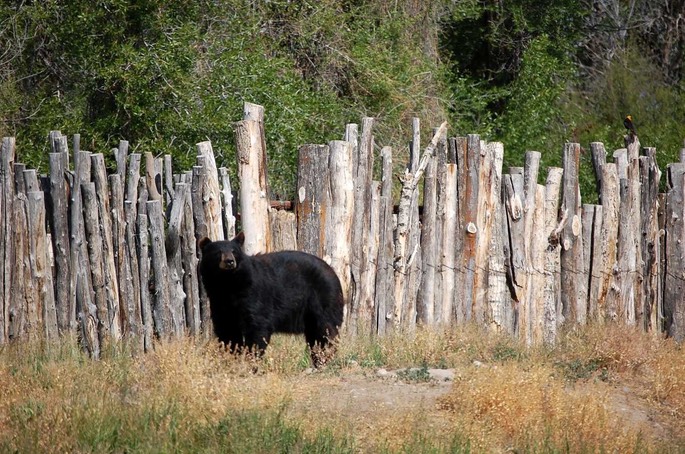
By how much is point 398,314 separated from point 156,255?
8.16 ft

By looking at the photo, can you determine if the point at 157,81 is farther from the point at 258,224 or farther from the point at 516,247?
the point at 516,247

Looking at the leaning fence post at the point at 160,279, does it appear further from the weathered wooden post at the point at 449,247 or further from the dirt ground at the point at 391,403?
the weathered wooden post at the point at 449,247

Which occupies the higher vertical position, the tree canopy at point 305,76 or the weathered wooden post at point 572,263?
the tree canopy at point 305,76

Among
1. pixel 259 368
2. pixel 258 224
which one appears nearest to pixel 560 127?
pixel 258 224

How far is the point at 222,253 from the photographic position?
8.16 metres

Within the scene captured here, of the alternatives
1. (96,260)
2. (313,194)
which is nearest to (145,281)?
(96,260)

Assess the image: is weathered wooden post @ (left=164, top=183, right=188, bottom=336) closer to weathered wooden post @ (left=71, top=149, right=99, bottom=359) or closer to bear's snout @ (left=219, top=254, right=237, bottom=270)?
weathered wooden post @ (left=71, top=149, right=99, bottom=359)

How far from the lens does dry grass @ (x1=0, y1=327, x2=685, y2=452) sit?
641 cm

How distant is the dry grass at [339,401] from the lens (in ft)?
21.0

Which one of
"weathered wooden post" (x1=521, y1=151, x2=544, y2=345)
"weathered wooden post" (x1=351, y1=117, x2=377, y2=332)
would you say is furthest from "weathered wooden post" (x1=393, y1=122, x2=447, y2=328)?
"weathered wooden post" (x1=521, y1=151, x2=544, y2=345)

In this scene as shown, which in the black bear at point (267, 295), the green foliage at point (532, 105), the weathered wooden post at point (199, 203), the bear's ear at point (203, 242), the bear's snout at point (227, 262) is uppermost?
the green foliage at point (532, 105)

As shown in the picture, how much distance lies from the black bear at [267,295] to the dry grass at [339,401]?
0.74 feet

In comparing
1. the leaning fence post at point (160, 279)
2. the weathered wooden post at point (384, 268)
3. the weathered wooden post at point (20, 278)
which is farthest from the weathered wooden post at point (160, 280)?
the weathered wooden post at point (384, 268)

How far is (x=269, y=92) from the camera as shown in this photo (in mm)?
12773
